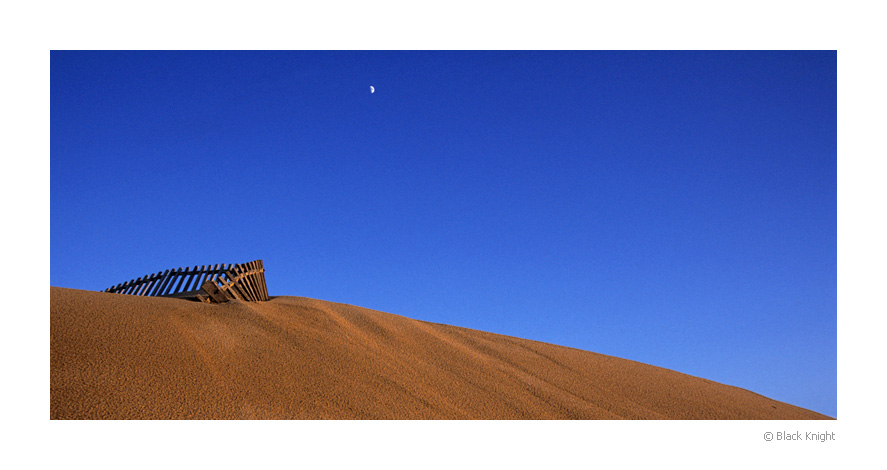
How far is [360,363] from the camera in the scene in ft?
24.3

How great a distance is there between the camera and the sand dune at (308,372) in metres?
5.45

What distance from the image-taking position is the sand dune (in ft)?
17.9

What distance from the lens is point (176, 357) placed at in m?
6.18

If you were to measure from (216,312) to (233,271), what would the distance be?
2596mm

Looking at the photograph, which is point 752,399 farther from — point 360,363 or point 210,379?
point 210,379

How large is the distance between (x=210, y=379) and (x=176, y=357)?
0.61 meters

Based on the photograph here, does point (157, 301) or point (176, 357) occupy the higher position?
point (157, 301)

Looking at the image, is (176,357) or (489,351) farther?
(489,351)

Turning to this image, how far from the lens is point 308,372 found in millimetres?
6680

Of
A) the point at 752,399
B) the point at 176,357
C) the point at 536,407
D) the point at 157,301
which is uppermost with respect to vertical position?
the point at 157,301

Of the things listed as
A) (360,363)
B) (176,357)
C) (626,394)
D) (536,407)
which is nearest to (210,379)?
(176,357)
